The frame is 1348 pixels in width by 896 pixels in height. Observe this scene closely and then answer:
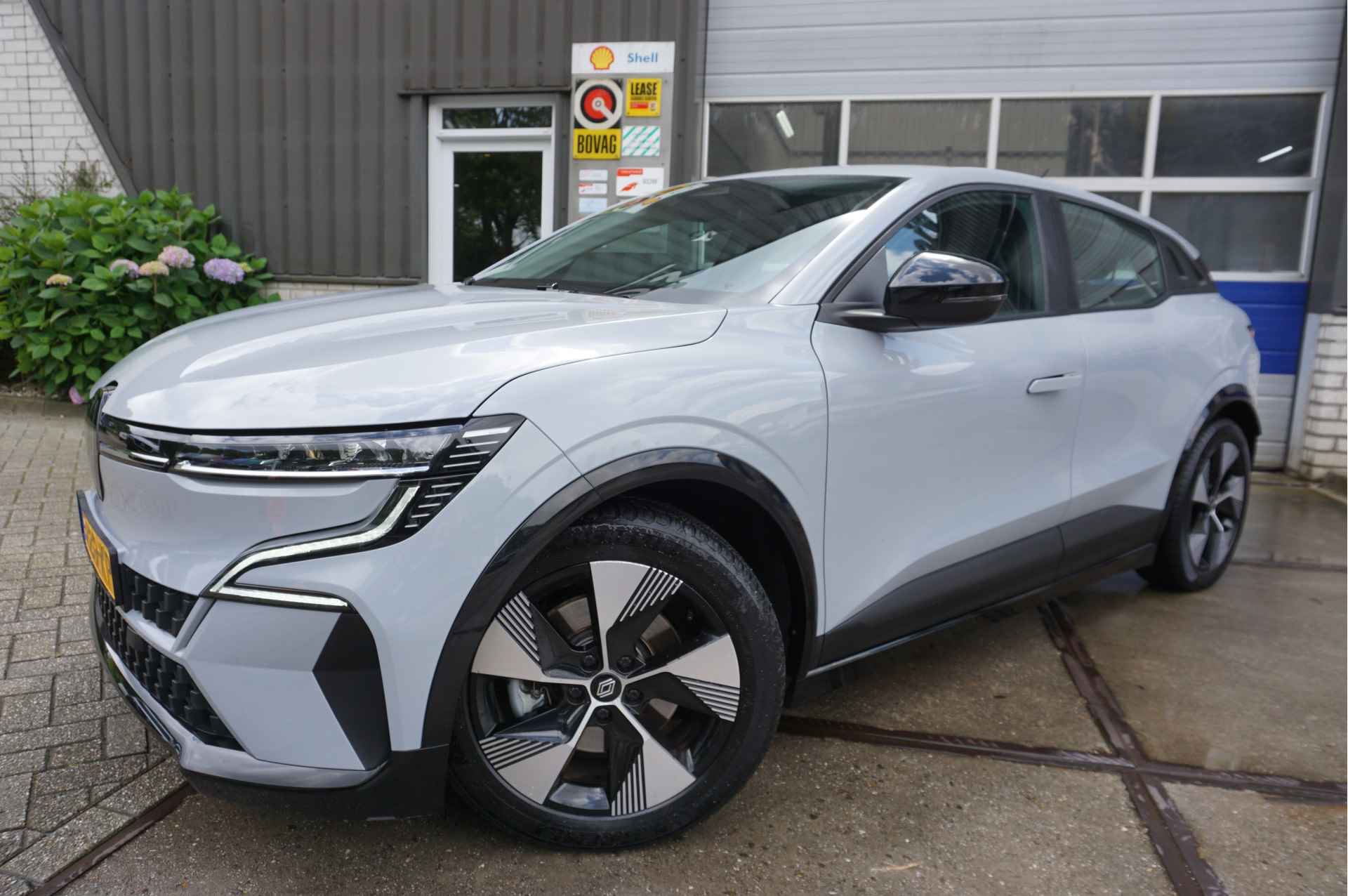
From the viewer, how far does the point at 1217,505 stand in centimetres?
385

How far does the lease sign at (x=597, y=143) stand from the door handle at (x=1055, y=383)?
5.44 meters

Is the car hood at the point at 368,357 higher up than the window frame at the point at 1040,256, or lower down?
lower down

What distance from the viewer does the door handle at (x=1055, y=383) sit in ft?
8.85

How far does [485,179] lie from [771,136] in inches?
97.9

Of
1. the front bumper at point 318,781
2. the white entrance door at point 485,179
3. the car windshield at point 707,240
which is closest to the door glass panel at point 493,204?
the white entrance door at point 485,179

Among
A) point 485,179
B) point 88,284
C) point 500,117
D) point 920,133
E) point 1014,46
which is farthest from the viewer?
point 485,179

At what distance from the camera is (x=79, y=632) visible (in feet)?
10.3

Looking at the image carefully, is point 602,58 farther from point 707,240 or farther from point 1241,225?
point 707,240

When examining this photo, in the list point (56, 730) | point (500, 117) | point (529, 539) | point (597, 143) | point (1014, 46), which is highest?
point (1014, 46)

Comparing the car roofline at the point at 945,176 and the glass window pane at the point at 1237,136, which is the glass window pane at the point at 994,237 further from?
the glass window pane at the point at 1237,136

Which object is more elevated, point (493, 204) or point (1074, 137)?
point (1074, 137)

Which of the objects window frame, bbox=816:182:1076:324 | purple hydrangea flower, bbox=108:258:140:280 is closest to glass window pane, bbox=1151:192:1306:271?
window frame, bbox=816:182:1076:324

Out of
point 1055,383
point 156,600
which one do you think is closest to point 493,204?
point 1055,383

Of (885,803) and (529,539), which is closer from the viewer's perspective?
(529,539)
